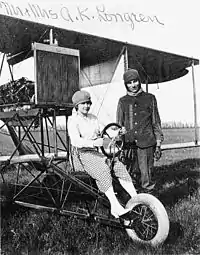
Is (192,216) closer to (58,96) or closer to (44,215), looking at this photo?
(44,215)

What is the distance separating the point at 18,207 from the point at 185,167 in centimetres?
545

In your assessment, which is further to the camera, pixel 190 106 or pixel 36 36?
pixel 190 106

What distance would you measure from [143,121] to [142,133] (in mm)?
156

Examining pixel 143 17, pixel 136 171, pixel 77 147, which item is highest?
pixel 143 17

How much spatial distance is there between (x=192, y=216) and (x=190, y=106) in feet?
35.6

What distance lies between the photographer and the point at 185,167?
906 cm

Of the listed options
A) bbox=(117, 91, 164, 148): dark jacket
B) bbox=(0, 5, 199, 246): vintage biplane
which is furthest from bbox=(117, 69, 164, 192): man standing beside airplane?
bbox=(0, 5, 199, 246): vintage biplane

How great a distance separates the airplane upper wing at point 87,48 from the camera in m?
5.86

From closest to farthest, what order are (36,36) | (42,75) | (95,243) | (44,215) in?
(95,243) < (44,215) < (42,75) < (36,36)

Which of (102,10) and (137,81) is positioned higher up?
(102,10)

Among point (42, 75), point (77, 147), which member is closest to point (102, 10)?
point (42, 75)

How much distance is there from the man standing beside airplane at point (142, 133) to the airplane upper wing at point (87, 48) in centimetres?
225

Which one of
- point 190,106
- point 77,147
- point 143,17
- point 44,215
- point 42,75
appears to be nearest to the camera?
point 77,147

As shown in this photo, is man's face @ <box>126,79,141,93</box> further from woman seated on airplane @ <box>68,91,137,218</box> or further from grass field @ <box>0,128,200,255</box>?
grass field @ <box>0,128,200,255</box>
